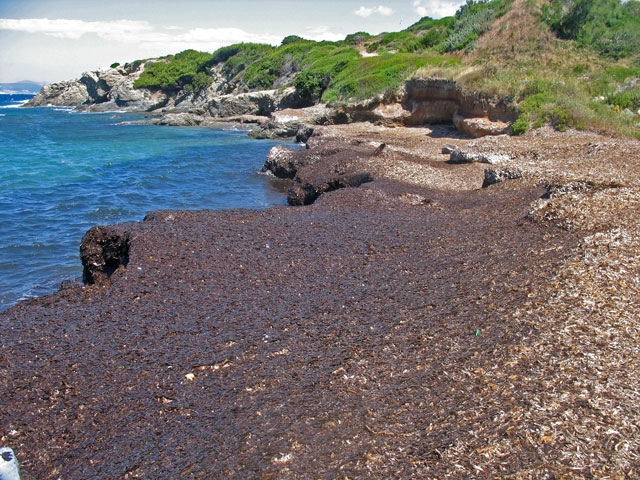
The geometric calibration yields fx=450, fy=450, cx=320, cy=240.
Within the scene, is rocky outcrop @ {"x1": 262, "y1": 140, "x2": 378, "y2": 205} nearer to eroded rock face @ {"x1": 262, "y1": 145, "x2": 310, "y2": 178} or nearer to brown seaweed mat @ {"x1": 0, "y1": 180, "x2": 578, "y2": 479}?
eroded rock face @ {"x1": 262, "y1": 145, "x2": 310, "y2": 178}

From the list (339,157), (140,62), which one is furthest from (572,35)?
(140,62)

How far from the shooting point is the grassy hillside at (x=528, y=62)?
2023 centimetres

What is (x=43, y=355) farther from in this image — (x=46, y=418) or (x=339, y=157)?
(x=339, y=157)

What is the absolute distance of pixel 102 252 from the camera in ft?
31.4

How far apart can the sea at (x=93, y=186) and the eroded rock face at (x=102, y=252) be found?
2620mm

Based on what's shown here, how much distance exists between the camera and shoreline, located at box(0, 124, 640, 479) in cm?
432

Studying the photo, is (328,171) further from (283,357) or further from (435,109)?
(435,109)

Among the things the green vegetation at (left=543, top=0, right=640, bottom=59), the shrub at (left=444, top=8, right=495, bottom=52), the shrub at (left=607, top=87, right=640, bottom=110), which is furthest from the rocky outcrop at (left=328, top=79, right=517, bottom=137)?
the green vegetation at (left=543, top=0, right=640, bottom=59)

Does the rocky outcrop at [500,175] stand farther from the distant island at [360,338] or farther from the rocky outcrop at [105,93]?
the rocky outcrop at [105,93]

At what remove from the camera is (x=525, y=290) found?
6.85 meters

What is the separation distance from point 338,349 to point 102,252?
20.4 feet

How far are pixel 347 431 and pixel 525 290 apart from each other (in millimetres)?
3852

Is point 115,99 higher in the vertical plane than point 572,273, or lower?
higher

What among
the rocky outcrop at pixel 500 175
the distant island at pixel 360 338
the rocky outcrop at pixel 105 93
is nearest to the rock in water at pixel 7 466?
the distant island at pixel 360 338
